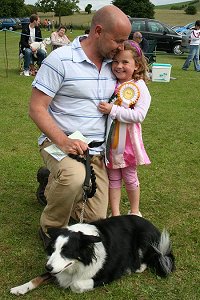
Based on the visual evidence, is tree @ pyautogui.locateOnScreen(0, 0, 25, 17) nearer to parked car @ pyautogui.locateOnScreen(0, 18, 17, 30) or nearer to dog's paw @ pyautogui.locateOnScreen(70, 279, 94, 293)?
parked car @ pyautogui.locateOnScreen(0, 18, 17, 30)

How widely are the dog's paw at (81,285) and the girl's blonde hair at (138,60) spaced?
5.51 ft

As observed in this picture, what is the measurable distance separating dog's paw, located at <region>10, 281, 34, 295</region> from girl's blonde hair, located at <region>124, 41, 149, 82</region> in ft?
6.00

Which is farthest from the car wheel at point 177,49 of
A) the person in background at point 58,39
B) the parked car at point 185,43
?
the person in background at point 58,39

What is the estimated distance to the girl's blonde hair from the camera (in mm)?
3478

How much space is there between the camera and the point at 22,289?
2918mm

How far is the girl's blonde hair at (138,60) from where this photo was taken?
3.48 metres

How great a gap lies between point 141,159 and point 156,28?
19.2 m

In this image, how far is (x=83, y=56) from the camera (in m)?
3.35

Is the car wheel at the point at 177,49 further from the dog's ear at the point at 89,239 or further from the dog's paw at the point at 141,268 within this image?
the dog's ear at the point at 89,239

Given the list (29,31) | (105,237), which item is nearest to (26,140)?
(105,237)

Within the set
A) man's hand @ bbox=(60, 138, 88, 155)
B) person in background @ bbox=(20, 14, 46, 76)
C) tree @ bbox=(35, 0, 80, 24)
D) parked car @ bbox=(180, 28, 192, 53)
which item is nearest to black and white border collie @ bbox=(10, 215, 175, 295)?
man's hand @ bbox=(60, 138, 88, 155)

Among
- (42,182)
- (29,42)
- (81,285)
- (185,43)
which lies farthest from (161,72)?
(81,285)

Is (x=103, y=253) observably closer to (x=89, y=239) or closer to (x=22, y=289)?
(x=89, y=239)

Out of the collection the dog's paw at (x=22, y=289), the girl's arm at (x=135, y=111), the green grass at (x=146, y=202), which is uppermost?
the girl's arm at (x=135, y=111)
